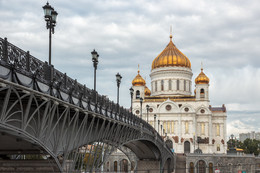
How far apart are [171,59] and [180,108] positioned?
1384 centimetres

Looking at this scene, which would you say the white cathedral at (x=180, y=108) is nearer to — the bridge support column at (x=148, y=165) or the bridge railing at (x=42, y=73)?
the bridge support column at (x=148, y=165)

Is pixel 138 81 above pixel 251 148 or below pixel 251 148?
above

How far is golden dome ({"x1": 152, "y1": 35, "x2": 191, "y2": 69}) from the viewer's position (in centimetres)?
9856

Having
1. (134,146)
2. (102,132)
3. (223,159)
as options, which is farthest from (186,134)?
(102,132)

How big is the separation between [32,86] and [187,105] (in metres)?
81.0

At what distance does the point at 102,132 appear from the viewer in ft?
77.4

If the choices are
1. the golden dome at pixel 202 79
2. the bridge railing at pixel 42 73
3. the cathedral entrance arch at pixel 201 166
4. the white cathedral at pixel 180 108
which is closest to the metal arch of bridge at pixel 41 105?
the bridge railing at pixel 42 73

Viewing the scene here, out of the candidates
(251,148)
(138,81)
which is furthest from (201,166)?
(251,148)

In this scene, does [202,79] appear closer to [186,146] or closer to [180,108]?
[180,108]

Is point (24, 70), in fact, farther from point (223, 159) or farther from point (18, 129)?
point (223, 159)

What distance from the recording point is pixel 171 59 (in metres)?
98.9

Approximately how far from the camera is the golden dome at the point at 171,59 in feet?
323

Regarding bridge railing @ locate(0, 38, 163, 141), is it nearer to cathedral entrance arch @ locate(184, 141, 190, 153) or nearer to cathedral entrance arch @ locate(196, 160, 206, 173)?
cathedral entrance arch @ locate(196, 160, 206, 173)

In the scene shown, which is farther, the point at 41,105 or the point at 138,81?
the point at 138,81
